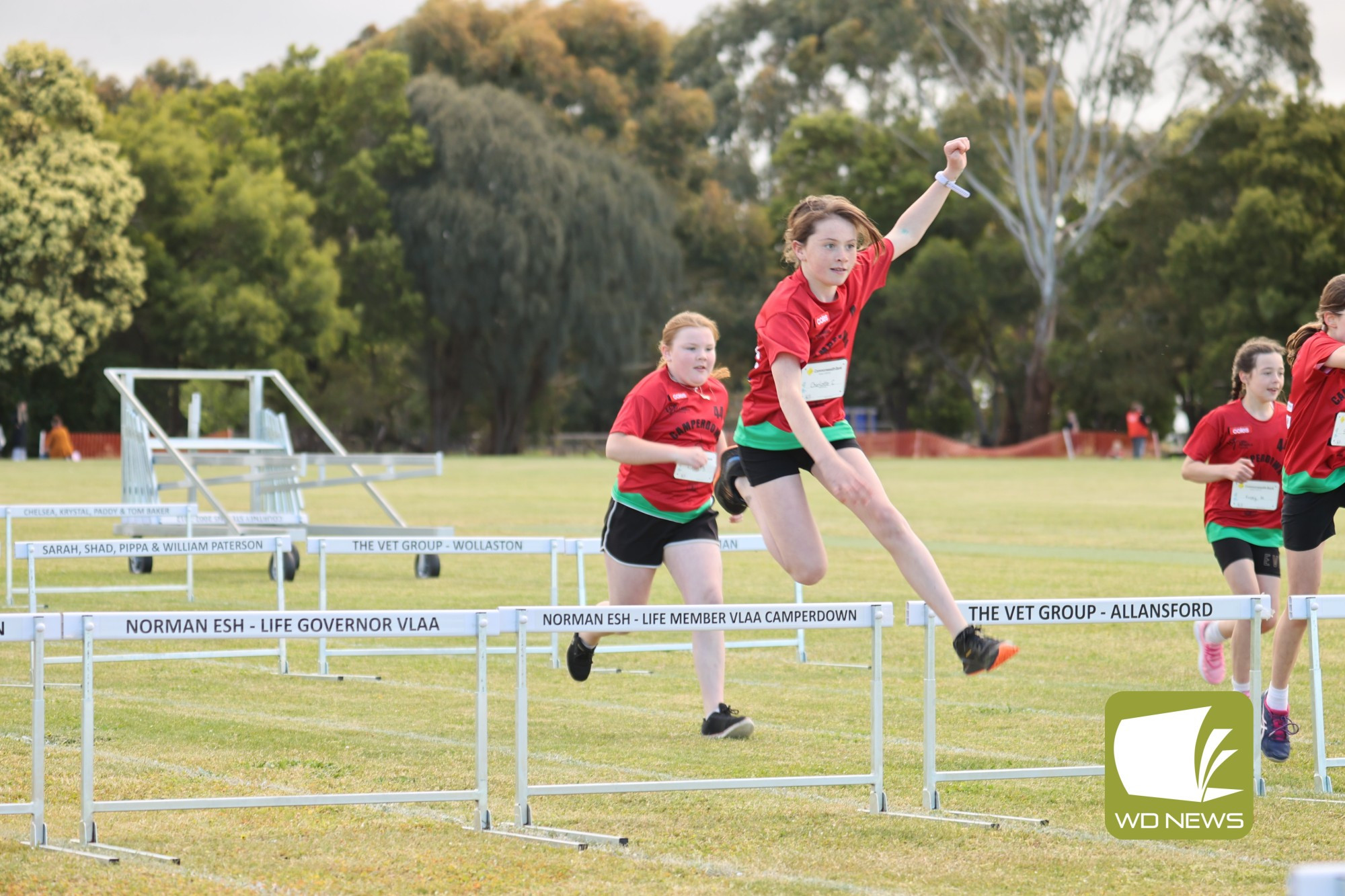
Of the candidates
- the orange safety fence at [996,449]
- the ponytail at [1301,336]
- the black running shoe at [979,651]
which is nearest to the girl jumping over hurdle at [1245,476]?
the ponytail at [1301,336]

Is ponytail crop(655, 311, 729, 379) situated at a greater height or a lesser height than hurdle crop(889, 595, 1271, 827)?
greater

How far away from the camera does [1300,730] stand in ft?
26.5

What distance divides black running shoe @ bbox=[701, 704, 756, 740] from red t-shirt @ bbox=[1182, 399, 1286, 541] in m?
2.65

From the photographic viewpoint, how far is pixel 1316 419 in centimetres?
730

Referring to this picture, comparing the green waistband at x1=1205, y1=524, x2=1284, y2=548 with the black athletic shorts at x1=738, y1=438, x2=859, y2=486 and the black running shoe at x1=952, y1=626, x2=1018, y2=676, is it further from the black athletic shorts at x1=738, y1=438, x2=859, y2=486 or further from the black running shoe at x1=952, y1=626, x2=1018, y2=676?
the black running shoe at x1=952, y1=626, x2=1018, y2=676

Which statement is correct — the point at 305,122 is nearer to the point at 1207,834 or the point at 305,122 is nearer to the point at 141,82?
the point at 141,82

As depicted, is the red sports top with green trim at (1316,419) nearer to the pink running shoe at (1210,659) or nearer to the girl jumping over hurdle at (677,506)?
the pink running shoe at (1210,659)

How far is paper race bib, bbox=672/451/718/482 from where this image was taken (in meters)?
7.75

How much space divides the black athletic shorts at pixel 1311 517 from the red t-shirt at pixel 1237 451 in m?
1.02

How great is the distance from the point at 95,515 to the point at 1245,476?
10.1m

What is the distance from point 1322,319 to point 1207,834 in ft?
9.26

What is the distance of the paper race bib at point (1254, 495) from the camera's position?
27.5 feet

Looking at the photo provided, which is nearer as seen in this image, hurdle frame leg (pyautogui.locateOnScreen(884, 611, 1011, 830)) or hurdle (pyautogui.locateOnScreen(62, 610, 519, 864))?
hurdle (pyautogui.locateOnScreen(62, 610, 519, 864))

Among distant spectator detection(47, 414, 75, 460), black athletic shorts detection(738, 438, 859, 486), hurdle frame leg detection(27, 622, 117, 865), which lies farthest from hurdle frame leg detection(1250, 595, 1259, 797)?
distant spectator detection(47, 414, 75, 460)
